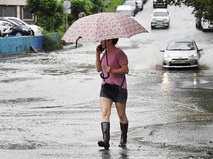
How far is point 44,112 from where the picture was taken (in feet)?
34.9

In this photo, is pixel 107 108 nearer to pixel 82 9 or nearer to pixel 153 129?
pixel 153 129

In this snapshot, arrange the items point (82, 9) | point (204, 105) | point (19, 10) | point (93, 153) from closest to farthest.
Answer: point (93, 153)
point (204, 105)
point (82, 9)
point (19, 10)

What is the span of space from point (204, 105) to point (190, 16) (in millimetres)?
52388

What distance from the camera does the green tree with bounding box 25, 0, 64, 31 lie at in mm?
43688

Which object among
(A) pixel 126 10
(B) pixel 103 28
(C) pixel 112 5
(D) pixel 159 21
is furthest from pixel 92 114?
(C) pixel 112 5

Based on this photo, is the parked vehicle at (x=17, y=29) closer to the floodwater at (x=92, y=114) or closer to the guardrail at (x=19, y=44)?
the guardrail at (x=19, y=44)

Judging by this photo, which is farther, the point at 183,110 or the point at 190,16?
the point at 190,16

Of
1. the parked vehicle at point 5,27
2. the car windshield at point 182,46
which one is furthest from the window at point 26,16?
the car windshield at point 182,46

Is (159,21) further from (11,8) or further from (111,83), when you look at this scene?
(111,83)

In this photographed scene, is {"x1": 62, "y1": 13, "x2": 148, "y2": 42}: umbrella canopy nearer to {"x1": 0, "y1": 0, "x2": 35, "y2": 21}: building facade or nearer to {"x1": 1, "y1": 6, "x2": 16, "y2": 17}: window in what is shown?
{"x1": 0, "y1": 0, "x2": 35, "y2": 21}: building facade

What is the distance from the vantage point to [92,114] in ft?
34.0

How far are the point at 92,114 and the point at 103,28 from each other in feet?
12.2

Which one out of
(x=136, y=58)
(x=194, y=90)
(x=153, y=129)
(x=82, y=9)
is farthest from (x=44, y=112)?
(x=82, y=9)

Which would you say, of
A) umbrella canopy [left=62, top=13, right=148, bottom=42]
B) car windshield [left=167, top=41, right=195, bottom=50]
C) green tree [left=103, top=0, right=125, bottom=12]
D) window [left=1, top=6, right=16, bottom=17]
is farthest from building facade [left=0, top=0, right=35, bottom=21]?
umbrella canopy [left=62, top=13, right=148, bottom=42]
